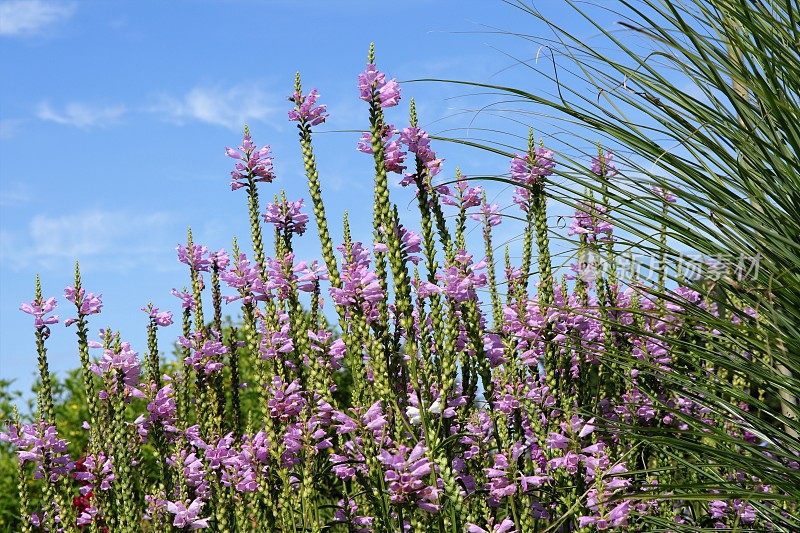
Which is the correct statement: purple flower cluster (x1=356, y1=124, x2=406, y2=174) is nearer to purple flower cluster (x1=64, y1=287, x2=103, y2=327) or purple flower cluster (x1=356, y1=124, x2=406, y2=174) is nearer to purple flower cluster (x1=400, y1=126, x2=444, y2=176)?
purple flower cluster (x1=400, y1=126, x2=444, y2=176)

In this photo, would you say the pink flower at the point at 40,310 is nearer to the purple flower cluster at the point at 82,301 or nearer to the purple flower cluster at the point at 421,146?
the purple flower cluster at the point at 82,301

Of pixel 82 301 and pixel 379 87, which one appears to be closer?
pixel 379 87

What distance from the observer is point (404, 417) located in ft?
9.75

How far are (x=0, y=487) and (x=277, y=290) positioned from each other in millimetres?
4746

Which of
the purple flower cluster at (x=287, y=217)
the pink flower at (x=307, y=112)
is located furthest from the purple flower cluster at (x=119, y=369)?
the pink flower at (x=307, y=112)

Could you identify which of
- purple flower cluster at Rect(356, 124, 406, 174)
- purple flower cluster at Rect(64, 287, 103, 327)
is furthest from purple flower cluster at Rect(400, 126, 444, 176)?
purple flower cluster at Rect(64, 287, 103, 327)

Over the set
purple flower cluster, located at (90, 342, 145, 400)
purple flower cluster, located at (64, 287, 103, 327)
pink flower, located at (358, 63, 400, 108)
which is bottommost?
purple flower cluster, located at (90, 342, 145, 400)

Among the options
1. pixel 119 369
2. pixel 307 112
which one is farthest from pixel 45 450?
pixel 307 112

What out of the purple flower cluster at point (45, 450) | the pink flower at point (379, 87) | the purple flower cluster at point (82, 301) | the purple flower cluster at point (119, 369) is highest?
the pink flower at point (379, 87)

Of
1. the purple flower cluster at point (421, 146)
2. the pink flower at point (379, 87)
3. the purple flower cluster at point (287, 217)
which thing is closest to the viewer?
the pink flower at point (379, 87)

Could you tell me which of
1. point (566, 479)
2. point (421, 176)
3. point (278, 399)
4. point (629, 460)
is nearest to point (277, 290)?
point (278, 399)

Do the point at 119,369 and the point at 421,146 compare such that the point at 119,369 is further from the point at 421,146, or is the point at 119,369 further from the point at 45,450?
the point at 421,146

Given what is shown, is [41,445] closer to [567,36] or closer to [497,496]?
[497,496]

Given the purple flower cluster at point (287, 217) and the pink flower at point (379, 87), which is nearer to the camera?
the pink flower at point (379, 87)
